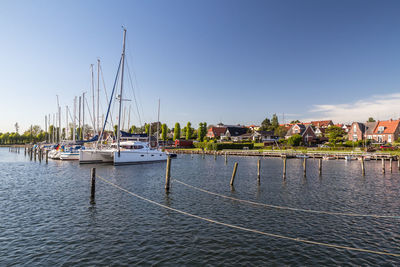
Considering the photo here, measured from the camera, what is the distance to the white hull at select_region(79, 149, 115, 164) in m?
45.2

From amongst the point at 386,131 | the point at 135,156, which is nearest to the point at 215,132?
the point at 386,131

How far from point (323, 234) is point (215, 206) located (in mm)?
7808

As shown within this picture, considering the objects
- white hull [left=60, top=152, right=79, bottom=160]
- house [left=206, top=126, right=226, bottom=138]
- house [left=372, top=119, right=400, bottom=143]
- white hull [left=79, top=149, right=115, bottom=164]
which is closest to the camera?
white hull [left=79, top=149, right=115, bottom=164]

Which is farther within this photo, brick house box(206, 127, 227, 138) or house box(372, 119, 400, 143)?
brick house box(206, 127, 227, 138)

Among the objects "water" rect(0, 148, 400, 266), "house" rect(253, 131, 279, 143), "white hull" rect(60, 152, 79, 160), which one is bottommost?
"water" rect(0, 148, 400, 266)

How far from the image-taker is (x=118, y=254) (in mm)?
10812

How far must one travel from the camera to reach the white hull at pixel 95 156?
4516 centimetres

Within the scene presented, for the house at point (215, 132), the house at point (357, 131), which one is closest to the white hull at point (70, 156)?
the house at point (215, 132)

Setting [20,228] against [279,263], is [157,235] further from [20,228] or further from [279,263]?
[20,228]

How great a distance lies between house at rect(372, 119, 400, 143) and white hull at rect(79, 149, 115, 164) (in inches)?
3653

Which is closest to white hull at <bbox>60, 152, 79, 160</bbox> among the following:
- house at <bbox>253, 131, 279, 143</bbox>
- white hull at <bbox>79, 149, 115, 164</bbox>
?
white hull at <bbox>79, 149, 115, 164</bbox>

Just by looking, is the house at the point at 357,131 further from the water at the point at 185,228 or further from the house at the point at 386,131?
the water at the point at 185,228

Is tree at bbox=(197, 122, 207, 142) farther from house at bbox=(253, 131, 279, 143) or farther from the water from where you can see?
the water

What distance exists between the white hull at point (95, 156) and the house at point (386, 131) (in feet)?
304
